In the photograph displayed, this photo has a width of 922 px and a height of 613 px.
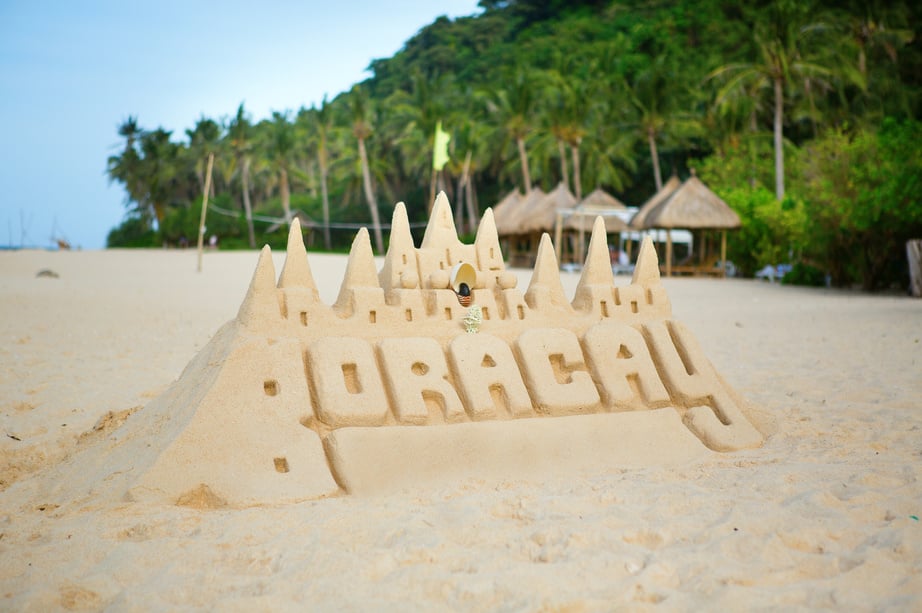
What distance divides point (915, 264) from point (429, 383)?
15.0 metres

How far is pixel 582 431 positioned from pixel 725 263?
23062 mm

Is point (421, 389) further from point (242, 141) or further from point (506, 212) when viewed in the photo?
point (242, 141)

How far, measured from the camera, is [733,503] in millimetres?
3553

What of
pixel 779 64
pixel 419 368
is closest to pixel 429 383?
pixel 419 368

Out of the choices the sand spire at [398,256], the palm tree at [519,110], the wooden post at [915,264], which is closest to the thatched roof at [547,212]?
the palm tree at [519,110]

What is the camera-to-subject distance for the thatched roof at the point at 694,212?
79.3 feet

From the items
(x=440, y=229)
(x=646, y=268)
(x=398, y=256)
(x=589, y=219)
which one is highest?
(x=589, y=219)

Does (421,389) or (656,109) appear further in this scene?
(656,109)

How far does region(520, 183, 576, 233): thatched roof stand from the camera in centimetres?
2850

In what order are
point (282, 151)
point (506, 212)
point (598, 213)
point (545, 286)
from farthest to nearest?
point (282, 151) < point (506, 212) < point (598, 213) < point (545, 286)

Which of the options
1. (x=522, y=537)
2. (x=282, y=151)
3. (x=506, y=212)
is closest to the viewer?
(x=522, y=537)

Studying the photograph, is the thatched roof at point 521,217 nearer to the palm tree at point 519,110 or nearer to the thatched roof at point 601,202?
the palm tree at point 519,110

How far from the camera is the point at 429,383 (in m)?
4.48

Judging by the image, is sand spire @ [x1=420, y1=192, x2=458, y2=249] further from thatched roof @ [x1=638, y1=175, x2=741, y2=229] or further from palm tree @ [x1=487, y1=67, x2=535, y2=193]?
palm tree @ [x1=487, y1=67, x2=535, y2=193]
